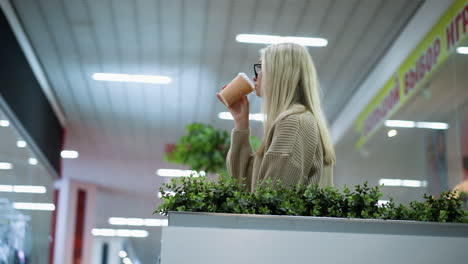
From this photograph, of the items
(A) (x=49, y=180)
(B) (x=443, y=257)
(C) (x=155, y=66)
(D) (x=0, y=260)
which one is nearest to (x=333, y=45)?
(C) (x=155, y=66)

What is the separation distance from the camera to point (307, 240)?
1.79 m

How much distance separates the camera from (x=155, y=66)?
334 inches

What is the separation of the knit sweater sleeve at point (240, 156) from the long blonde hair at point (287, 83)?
0.49 feet

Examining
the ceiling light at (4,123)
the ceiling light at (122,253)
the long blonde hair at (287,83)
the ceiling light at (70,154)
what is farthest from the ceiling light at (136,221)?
the long blonde hair at (287,83)

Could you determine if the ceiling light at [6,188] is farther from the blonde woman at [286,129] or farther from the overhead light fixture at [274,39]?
the blonde woman at [286,129]

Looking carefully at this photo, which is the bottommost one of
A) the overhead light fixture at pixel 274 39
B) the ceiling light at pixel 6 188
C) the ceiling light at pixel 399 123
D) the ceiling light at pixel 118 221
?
the ceiling light at pixel 6 188

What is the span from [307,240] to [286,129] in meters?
0.45

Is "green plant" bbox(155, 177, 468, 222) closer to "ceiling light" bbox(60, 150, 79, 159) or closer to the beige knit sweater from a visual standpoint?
the beige knit sweater

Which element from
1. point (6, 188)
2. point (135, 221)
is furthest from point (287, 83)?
point (135, 221)

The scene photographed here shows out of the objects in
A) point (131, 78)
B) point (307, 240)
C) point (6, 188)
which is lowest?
point (307, 240)

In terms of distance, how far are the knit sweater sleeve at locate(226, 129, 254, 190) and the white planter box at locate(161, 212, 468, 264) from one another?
66 centimetres

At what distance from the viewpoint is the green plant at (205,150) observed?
8586 millimetres

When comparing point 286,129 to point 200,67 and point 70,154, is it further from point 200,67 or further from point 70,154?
point 70,154

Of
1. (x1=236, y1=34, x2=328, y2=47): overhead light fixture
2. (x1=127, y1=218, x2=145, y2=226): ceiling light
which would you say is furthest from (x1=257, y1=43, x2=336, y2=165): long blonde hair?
(x1=127, y1=218, x2=145, y2=226): ceiling light
